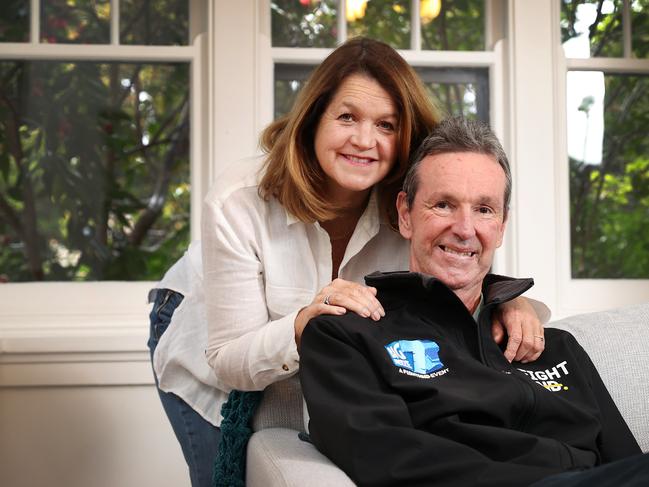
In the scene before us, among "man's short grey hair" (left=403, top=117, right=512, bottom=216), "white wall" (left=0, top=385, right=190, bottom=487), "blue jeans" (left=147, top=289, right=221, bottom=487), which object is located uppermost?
"man's short grey hair" (left=403, top=117, right=512, bottom=216)

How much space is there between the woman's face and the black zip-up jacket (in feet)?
1.04

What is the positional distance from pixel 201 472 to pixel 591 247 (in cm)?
183

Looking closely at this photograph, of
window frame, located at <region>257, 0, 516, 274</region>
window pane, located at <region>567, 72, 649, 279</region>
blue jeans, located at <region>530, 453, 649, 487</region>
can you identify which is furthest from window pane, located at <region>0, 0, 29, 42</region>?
blue jeans, located at <region>530, 453, 649, 487</region>

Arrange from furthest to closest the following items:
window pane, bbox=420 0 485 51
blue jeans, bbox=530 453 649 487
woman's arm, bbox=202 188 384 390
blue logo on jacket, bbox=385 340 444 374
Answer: window pane, bbox=420 0 485 51 < woman's arm, bbox=202 188 384 390 < blue logo on jacket, bbox=385 340 444 374 < blue jeans, bbox=530 453 649 487

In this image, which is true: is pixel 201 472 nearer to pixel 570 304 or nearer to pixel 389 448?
pixel 389 448

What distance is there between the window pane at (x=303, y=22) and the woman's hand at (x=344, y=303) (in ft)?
5.44

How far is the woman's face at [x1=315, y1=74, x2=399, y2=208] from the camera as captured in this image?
219 centimetres

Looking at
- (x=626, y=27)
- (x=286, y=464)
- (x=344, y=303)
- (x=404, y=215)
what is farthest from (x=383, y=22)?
(x=286, y=464)

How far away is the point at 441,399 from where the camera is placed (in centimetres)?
182

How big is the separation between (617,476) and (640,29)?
8.26ft

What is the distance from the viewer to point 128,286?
11.2 ft

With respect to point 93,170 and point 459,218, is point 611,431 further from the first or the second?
point 93,170

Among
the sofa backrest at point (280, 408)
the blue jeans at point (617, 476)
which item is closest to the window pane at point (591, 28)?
the sofa backrest at point (280, 408)

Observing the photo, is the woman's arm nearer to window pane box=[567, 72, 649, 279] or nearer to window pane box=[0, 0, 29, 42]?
window pane box=[0, 0, 29, 42]
